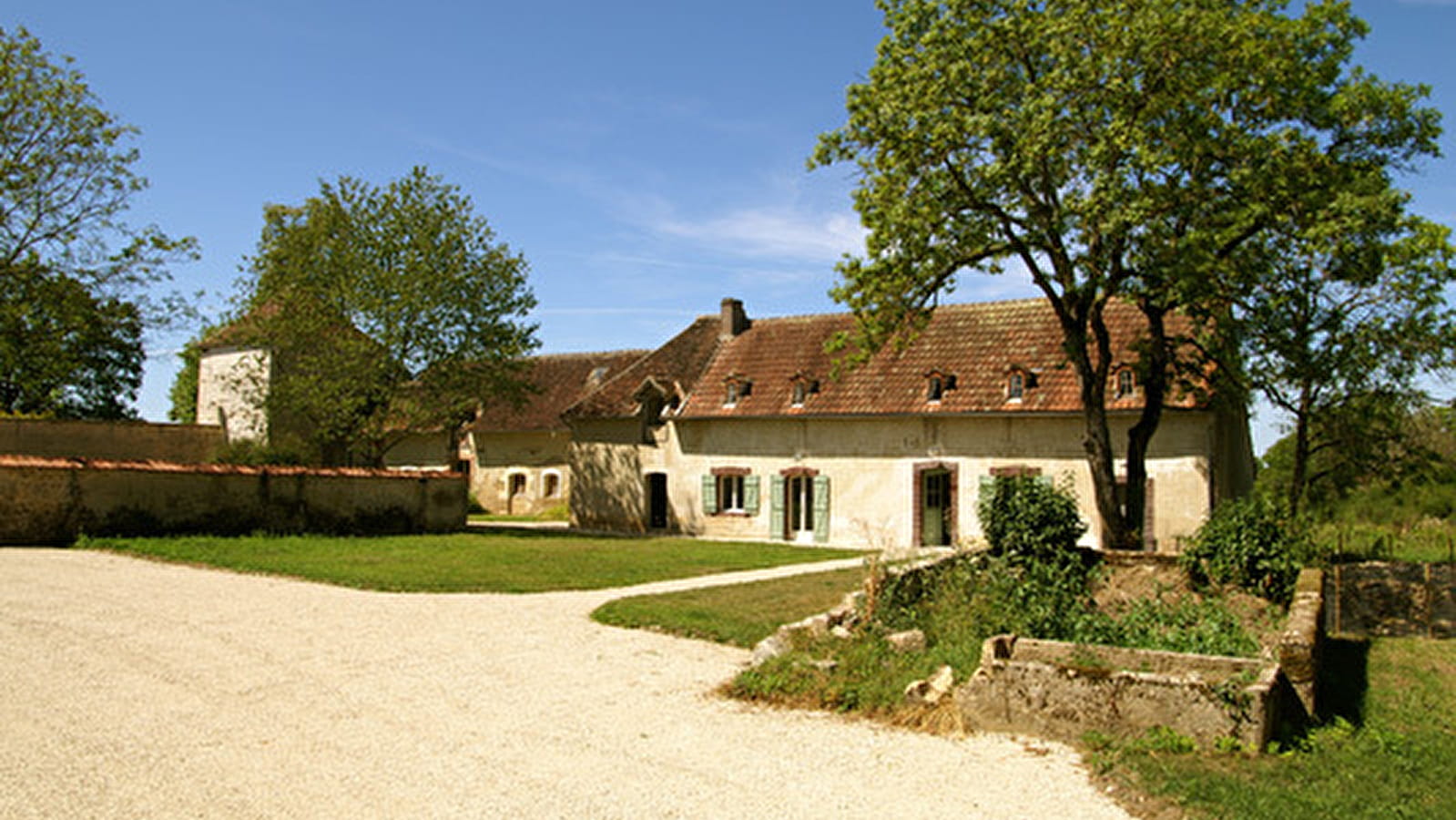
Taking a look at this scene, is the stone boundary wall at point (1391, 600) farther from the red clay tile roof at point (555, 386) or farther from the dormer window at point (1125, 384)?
the red clay tile roof at point (555, 386)

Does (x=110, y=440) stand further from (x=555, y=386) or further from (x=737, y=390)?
(x=737, y=390)

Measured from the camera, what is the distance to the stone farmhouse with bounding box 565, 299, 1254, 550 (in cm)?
2239

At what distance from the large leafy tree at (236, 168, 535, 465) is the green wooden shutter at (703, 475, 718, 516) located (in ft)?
21.0

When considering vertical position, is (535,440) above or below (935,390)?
below

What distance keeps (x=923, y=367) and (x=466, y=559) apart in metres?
12.4

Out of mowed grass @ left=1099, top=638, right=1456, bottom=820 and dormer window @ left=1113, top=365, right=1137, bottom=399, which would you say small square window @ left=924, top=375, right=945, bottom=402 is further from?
mowed grass @ left=1099, top=638, right=1456, bottom=820

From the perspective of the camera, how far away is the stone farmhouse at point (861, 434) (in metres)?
22.4

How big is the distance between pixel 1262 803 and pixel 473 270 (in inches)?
1044

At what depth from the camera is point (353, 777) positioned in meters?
5.98

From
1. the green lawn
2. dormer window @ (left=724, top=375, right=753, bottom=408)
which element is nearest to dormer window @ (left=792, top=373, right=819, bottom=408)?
dormer window @ (left=724, top=375, right=753, bottom=408)

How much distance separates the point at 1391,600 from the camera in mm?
13227

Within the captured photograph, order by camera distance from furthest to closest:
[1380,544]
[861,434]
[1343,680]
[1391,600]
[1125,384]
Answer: [861,434]
[1125,384]
[1380,544]
[1391,600]
[1343,680]

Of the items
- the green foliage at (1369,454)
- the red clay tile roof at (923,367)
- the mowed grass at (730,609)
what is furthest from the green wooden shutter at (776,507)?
the green foliage at (1369,454)

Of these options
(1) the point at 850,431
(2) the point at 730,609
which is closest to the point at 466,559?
(2) the point at 730,609
